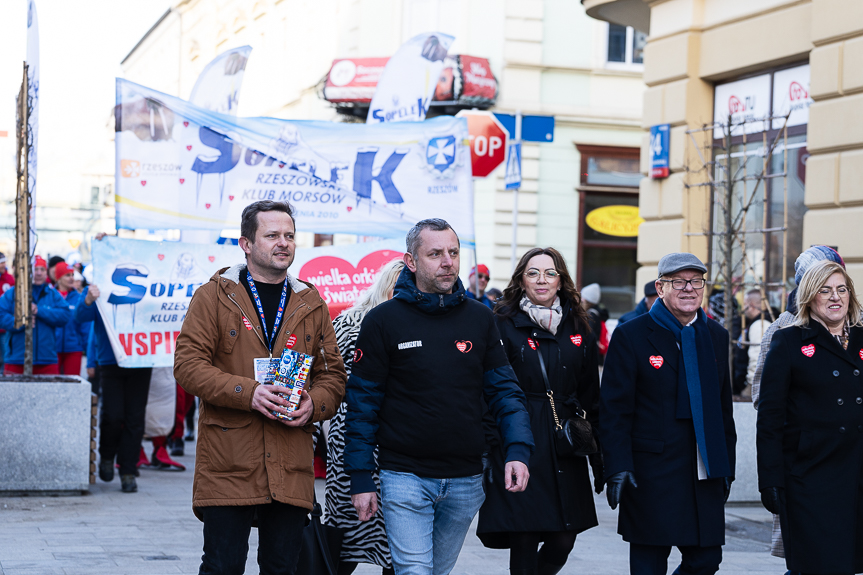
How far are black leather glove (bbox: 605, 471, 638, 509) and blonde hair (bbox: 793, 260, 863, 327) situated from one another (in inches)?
41.1

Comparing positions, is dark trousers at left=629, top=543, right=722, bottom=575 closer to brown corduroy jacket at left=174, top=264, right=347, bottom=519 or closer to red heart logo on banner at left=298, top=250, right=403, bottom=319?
brown corduroy jacket at left=174, top=264, right=347, bottom=519

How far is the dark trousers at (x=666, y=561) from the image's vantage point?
507 centimetres

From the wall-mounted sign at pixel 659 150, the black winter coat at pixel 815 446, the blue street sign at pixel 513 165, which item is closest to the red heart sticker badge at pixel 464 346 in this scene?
the black winter coat at pixel 815 446

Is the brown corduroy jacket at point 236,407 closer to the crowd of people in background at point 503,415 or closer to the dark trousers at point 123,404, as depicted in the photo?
the crowd of people in background at point 503,415

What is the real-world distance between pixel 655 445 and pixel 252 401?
73.6 inches

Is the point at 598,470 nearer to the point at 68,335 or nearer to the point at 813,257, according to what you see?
the point at 813,257

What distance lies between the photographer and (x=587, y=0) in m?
13.0

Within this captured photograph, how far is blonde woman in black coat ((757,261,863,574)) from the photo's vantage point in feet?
16.4

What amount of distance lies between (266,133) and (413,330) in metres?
5.15

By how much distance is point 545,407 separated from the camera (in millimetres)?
5340

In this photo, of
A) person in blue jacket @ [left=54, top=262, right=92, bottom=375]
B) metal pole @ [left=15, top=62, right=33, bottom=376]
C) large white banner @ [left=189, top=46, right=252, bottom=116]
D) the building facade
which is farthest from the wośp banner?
the building facade

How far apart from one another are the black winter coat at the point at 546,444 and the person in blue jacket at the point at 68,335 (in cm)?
705

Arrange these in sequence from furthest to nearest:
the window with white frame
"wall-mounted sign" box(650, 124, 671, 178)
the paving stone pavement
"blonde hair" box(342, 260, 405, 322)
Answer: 1. the window with white frame
2. "wall-mounted sign" box(650, 124, 671, 178)
3. the paving stone pavement
4. "blonde hair" box(342, 260, 405, 322)

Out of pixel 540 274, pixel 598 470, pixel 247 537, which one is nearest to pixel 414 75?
pixel 540 274
